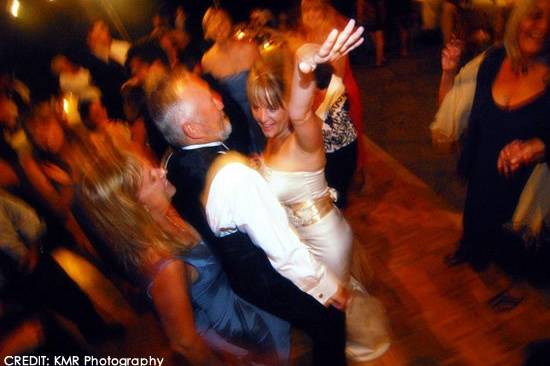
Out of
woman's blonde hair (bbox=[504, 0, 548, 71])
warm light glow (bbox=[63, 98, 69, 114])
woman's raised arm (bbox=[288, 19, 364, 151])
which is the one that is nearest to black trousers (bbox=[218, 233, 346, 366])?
woman's raised arm (bbox=[288, 19, 364, 151])

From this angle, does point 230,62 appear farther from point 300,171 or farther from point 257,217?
point 257,217

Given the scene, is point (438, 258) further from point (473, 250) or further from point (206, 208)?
point (206, 208)

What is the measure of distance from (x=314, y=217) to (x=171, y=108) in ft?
2.81

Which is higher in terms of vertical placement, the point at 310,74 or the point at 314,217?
the point at 310,74

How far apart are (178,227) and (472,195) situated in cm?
175

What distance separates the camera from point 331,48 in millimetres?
1463

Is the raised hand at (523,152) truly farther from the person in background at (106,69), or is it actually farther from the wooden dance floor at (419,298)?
the person in background at (106,69)

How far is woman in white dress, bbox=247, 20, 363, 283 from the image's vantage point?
1.90 meters

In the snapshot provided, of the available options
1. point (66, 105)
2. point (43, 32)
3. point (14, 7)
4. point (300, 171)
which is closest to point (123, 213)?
point (300, 171)

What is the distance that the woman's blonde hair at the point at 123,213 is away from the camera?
1488 millimetres

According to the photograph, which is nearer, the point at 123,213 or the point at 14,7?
the point at 123,213

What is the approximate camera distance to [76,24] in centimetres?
559

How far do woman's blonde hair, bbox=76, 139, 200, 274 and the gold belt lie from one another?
0.65 metres

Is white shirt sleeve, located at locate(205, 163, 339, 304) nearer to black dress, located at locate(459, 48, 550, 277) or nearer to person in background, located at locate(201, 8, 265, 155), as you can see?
black dress, located at locate(459, 48, 550, 277)
